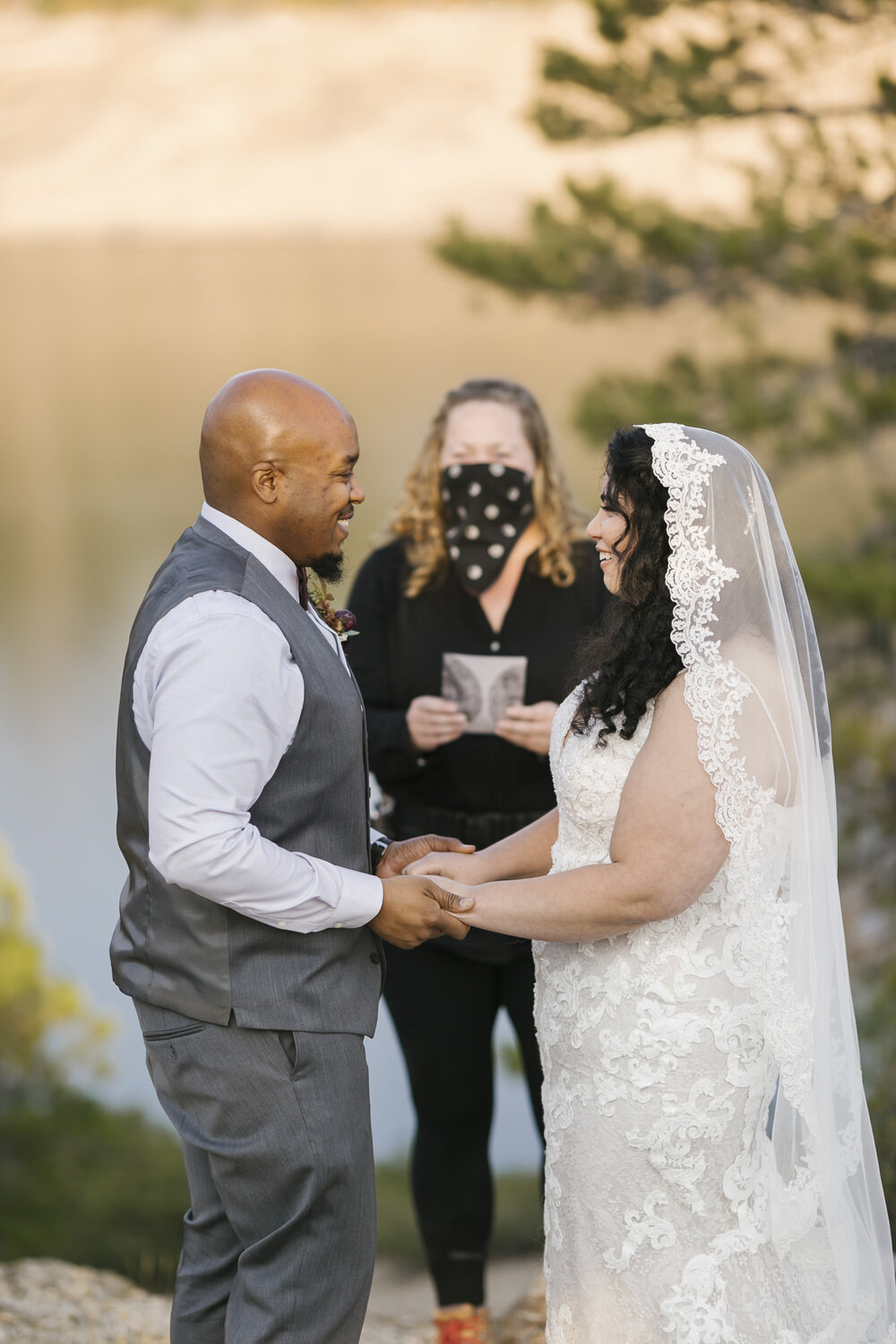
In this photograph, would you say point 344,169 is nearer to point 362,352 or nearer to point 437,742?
point 362,352

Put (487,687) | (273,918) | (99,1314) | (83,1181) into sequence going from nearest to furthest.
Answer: (273,918) < (487,687) < (99,1314) < (83,1181)

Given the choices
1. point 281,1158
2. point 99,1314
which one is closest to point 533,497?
point 281,1158

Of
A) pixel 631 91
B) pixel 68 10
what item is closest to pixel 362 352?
pixel 68 10

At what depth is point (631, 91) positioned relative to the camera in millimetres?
5953

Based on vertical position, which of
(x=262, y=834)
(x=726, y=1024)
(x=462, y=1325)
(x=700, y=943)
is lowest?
(x=462, y=1325)

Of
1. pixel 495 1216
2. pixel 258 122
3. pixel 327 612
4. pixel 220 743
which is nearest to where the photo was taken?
pixel 220 743

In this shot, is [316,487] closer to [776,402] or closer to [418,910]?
[418,910]

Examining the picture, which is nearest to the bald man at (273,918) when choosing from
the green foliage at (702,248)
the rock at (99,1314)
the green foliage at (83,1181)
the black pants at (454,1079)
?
the black pants at (454,1079)

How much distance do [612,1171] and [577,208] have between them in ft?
17.3

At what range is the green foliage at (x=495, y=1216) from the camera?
19.5 ft

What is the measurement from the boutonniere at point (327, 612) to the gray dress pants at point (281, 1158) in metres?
0.66

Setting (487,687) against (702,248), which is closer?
(487,687)

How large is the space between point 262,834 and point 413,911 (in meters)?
0.30

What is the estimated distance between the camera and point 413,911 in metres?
1.99
